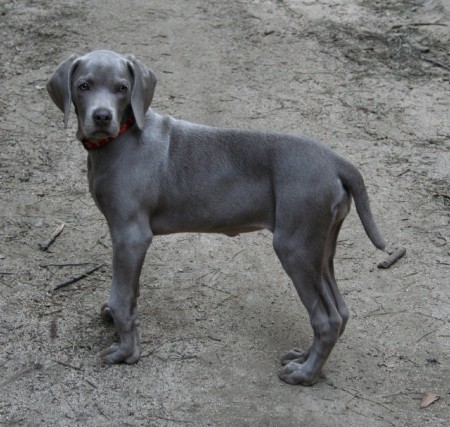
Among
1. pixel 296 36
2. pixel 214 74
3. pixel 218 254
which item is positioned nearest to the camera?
pixel 218 254

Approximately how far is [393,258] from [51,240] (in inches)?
101

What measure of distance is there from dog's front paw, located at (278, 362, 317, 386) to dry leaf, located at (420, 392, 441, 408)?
2.07ft

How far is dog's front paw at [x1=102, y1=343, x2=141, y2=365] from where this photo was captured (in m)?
4.81

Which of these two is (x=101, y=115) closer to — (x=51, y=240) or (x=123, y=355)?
(x=123, y=355)

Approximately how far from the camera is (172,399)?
4547 mm

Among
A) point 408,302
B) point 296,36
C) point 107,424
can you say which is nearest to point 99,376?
point 107,424

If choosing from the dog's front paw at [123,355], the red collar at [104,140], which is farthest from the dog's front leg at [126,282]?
the red collar at [104,140]

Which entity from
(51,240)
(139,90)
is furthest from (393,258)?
(51,240)

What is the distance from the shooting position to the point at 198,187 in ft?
15.6

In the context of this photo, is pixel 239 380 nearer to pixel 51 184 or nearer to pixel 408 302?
Result: pixel 408 302

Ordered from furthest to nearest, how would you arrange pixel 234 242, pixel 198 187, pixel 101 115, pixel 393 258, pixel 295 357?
1. pixel 234 242
2. pixel 393 258
3. pixel 295 357
4. pixel 198 187
5. pixel 101 115

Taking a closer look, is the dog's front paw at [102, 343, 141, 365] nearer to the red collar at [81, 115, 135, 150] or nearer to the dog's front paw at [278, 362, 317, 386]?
the dog's front paw at [278, 362, 317, 386]

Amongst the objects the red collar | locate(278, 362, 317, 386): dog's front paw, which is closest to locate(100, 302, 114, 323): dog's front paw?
the red collar

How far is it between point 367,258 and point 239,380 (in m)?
1.77
